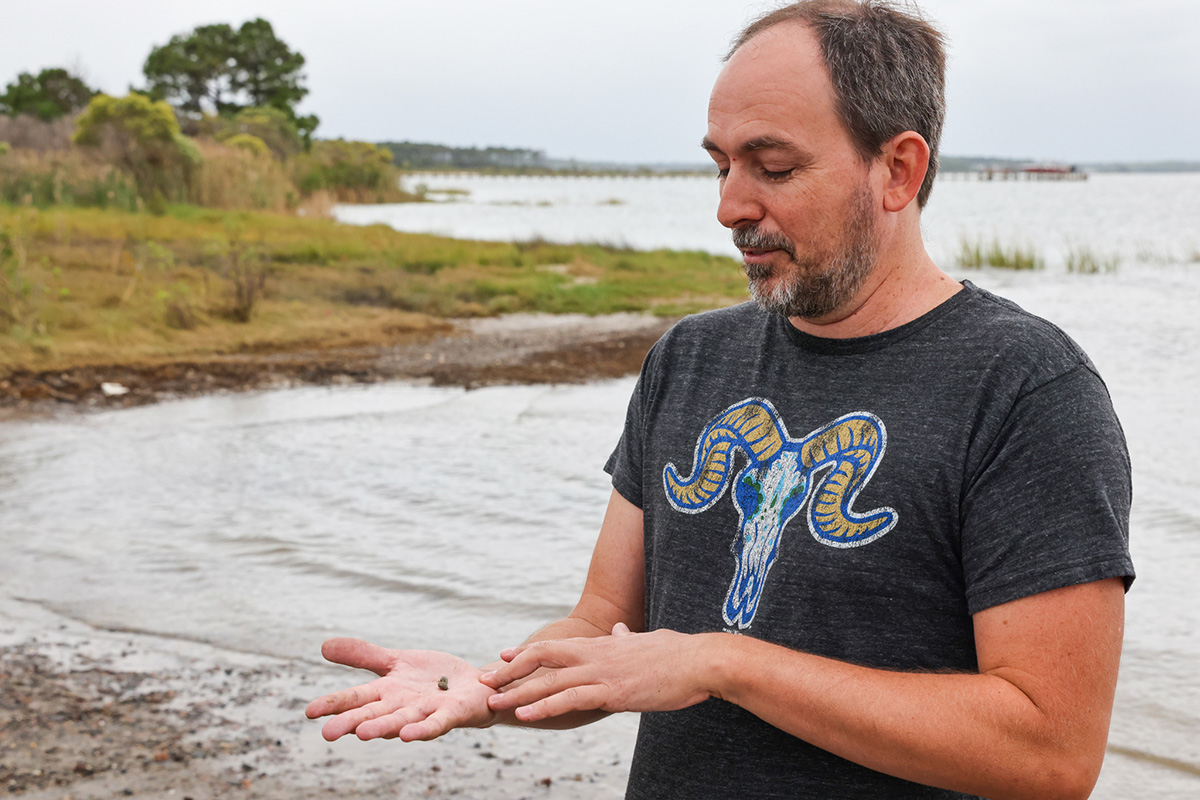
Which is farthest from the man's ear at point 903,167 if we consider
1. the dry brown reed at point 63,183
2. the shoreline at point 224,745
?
the dry brown reed at point 63,183

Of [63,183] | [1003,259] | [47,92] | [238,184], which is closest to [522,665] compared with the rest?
[63,183]

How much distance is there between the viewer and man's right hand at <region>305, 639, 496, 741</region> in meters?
1.40

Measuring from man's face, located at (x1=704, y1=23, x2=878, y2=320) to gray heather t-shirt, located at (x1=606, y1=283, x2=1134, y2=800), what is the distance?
0.33 ft

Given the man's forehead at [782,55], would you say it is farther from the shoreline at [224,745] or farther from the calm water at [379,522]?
the calm water at [379,522]

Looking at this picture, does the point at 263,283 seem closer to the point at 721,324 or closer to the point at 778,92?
the point at 721,324

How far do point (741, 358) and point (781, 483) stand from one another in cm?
25

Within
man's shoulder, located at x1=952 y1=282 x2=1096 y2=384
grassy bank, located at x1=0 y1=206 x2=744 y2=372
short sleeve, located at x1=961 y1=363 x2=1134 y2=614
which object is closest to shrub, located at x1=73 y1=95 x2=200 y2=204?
grassy bank, located at x1=0 y1=206 x2=744 y2=372

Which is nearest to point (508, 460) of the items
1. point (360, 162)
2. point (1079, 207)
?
point (360, 162)

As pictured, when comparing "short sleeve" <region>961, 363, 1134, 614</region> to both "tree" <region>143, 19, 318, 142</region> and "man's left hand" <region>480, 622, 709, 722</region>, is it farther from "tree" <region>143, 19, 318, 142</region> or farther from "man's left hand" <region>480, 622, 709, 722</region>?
"tree" <region>143, 19, 318, 142</region>

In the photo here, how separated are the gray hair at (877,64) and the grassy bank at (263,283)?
1098 cm

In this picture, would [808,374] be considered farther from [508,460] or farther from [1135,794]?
[508,460]

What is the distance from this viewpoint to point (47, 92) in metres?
53.4

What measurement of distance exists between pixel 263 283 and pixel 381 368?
389 cm

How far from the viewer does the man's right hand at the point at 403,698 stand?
1.40 metres
